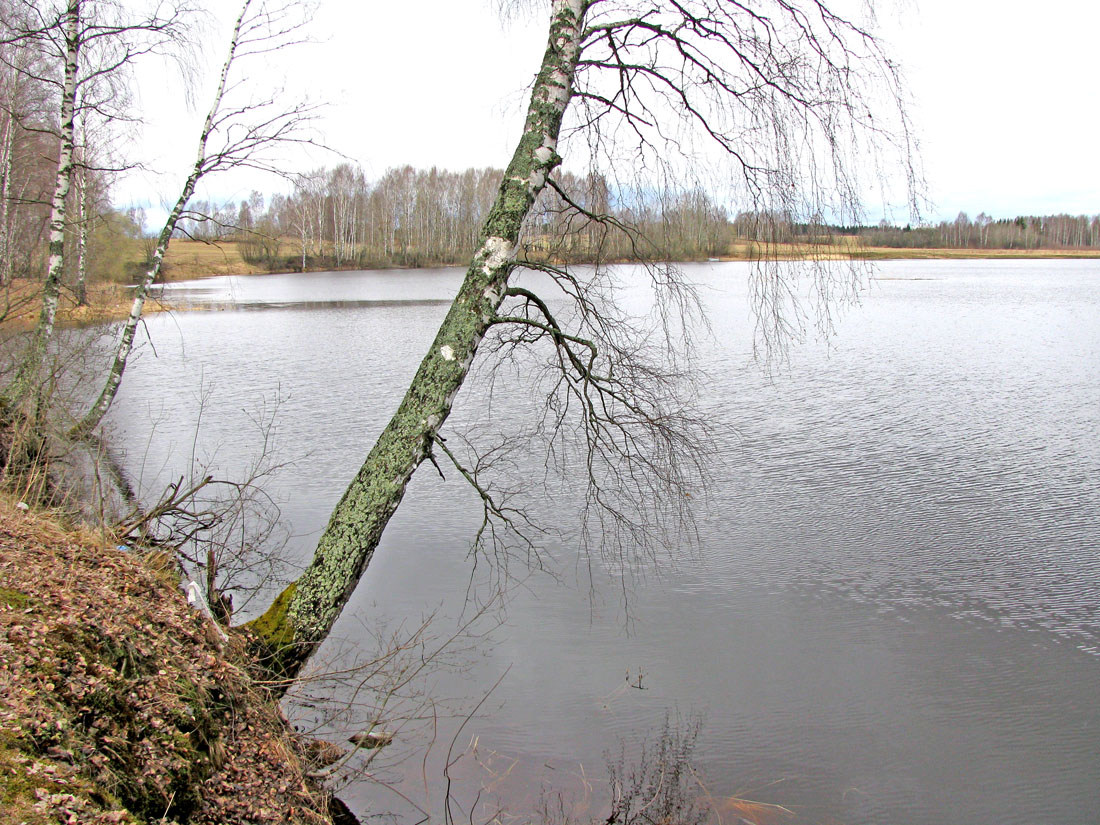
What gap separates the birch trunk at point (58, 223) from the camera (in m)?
7.27

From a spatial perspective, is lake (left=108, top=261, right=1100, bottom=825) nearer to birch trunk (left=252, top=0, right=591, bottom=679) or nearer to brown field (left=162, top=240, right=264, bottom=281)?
birch trunk (left=252, top=0, right=591, bottom=679)

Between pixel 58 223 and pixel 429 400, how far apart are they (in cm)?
569

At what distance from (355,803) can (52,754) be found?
7.71 ft

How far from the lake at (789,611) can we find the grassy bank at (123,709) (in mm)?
1189

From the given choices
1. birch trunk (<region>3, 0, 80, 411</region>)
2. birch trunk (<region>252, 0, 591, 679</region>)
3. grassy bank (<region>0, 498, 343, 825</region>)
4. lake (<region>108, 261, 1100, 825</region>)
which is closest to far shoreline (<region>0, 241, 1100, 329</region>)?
birch trunk (<region>3, 0, 80, 411</region>)

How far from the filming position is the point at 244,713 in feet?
11.8

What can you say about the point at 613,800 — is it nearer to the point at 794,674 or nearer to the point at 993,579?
the point at 794,674

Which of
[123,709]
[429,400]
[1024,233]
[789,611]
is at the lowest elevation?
[789,611]

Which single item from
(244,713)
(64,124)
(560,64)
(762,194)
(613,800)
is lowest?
(613,800)

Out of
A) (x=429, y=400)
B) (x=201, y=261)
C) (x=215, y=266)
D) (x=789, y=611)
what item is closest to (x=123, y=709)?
(x=429, y=400)

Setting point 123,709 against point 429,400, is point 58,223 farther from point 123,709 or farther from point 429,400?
point 123,709

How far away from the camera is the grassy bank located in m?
2.46

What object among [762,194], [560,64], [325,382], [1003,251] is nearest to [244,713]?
[560,64]

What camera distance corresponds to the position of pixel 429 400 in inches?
163
